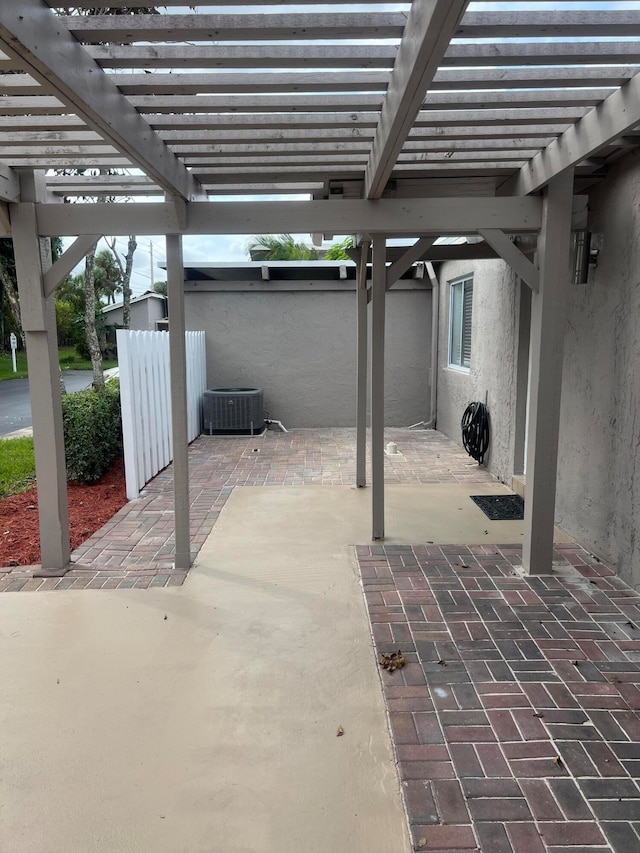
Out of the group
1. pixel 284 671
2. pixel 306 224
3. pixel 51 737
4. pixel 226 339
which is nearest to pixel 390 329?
pixel 226 339

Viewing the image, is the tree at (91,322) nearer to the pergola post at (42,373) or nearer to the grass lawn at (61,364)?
the pergola post at (42,373)

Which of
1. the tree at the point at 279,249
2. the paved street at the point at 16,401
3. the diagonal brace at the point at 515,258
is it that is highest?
the tree at the point at 279,249

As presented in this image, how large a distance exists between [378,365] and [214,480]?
9.24 ft

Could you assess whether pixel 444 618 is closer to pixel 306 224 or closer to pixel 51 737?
pixel 51 737

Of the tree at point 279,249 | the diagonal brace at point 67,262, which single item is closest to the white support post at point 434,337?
the diagonal brace at point 67,262

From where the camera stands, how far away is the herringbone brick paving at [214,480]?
399 centimetres

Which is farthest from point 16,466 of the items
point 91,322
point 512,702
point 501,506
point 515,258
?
point 512,702

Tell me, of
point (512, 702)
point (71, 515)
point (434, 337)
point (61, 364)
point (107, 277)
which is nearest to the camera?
point (512, 702)

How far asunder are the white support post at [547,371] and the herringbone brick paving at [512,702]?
1.09 feet

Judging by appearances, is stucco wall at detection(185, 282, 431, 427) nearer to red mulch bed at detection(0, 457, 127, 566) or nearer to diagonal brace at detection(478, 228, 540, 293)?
red mulch bed at detection(0, 457, 127, 566)

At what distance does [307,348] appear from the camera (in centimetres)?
992

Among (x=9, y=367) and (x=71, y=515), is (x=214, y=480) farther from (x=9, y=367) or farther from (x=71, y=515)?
(x=9, y=367)

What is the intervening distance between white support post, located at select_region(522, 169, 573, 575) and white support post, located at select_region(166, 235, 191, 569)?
2.34 meters

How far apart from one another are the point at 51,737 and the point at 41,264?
2801mm
